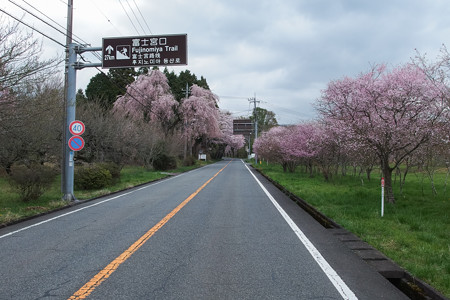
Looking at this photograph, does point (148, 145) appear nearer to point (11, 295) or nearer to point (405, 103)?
point (405, 103)

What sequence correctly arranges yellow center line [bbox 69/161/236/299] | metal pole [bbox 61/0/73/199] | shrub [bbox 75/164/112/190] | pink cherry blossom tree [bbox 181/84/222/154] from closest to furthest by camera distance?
yellow center line [bbox 69/161/236/299] < metal pole [bbox 61/0/73/199] < shrub [bbox 75/164/112/190] < pink cherry blossom tree [bbox 181/84/222/154]

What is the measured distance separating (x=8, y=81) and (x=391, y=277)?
10.3 m

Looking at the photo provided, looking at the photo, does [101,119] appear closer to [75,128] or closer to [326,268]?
[75,128]

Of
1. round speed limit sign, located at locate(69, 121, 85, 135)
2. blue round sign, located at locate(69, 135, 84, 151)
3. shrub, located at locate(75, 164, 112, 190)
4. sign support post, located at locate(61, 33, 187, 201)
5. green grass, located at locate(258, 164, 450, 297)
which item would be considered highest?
sign support post, located at locate(61, 33, 187, 201)

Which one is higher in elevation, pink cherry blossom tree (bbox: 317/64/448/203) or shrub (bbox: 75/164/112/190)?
pink cherry blossom tree (bbox: 317/64/448/203)

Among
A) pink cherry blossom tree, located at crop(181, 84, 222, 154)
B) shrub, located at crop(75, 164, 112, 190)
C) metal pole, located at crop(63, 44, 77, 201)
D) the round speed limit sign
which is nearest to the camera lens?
the round speed limit sign

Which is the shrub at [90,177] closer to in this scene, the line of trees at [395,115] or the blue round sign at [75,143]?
the blue round sign at [75,143]

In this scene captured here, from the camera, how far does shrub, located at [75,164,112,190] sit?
55.8 ft

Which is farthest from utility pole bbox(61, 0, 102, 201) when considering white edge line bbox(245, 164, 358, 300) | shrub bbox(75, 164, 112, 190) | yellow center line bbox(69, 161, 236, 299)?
white edge line bbox(245, 164, 358, 300)

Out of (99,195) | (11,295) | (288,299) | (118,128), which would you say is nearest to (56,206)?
(99,195)

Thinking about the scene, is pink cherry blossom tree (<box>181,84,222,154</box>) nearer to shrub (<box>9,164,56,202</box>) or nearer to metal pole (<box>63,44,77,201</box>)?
metal pole (<box>63,44,77,201</box>)

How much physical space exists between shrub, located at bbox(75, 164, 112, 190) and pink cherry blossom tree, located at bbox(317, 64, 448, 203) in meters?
11.7

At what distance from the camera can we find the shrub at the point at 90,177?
17000mm

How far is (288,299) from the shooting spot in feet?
13.1
